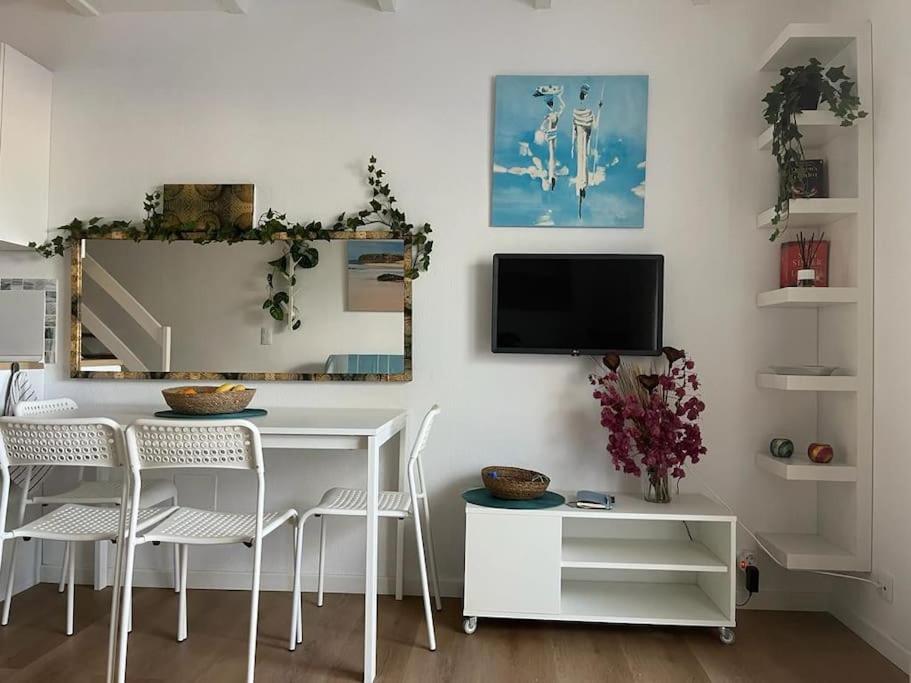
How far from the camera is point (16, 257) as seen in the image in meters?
3.38

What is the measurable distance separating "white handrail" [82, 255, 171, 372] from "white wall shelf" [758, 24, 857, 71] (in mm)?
2848

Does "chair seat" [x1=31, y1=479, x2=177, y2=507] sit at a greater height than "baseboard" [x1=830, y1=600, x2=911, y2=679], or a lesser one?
greater

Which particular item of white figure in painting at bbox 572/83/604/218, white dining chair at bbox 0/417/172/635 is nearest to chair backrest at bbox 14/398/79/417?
white dining chair at bbox 0/417/172/635

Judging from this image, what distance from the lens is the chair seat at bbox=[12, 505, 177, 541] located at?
7.66 feet

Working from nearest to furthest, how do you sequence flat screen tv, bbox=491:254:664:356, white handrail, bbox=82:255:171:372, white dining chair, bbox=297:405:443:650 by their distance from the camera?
white dining chair, bbox=297:405:443:650 → flat screen tv, bbox=491:254:664:356 → white handrail, bbox=82:255:171:372

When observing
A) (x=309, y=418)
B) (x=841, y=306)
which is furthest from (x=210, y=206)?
(x=841, y=306)

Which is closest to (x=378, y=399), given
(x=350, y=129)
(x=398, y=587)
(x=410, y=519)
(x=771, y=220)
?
(x=410, y=519)

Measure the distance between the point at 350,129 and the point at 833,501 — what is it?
259 cm

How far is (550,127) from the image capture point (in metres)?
3.20

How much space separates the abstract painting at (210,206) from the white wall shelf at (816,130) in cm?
221

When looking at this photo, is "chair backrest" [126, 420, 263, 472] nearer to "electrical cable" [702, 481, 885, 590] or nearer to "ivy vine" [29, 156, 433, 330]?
"ivy vine" [29, 156, 433, 330]

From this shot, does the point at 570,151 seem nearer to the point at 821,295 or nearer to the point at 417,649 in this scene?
the point at 821,295

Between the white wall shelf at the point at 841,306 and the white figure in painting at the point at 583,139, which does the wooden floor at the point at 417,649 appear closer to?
the white wall shelf at the point at 841,306

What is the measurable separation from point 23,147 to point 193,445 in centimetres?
189
